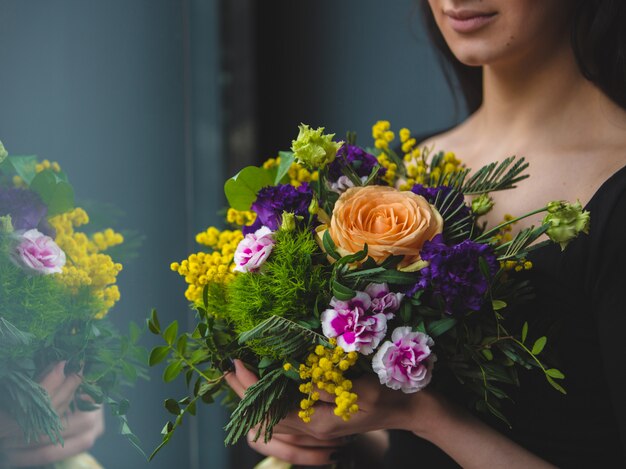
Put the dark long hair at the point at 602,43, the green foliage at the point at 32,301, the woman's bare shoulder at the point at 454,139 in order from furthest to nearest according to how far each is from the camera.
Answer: the woman's bare shoulder at the point at 454,139 < the dark long hair at the point at 602,43 < the green foliage at the point at 32,301

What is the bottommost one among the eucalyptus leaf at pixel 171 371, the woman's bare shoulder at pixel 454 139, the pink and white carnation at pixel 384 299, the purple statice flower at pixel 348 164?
the eucalyptus leaf at pixel 171 371

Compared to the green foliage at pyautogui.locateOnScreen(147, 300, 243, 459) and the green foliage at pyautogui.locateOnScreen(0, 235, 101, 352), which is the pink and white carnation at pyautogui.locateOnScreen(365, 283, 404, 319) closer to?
the green foliage at pyautogui.locateOnScreen(147, 300, 243, 459)

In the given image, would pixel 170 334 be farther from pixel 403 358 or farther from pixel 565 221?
pixel 565 221

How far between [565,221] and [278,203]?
1.17ft

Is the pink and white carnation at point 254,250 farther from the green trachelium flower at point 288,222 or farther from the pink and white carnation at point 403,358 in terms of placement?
the pink and white carnation at point 403,358

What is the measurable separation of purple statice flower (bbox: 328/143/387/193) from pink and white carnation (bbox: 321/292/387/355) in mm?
211

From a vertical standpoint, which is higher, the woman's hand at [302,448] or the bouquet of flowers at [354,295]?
the bouquet of flowers at [354,295]

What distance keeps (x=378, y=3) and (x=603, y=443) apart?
4.53 feet

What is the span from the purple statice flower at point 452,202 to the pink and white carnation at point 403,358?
0.56 feet

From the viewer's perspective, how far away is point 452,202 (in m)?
0.92

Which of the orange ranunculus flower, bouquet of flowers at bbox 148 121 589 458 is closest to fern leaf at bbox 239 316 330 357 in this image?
bouquet of flowers at bbox 148 121 589 458

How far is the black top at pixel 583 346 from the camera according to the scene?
955 mm

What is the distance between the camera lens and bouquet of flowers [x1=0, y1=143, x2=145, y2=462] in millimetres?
804

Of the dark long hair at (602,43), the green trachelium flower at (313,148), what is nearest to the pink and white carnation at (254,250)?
the green trachelium flower at (313,148)
